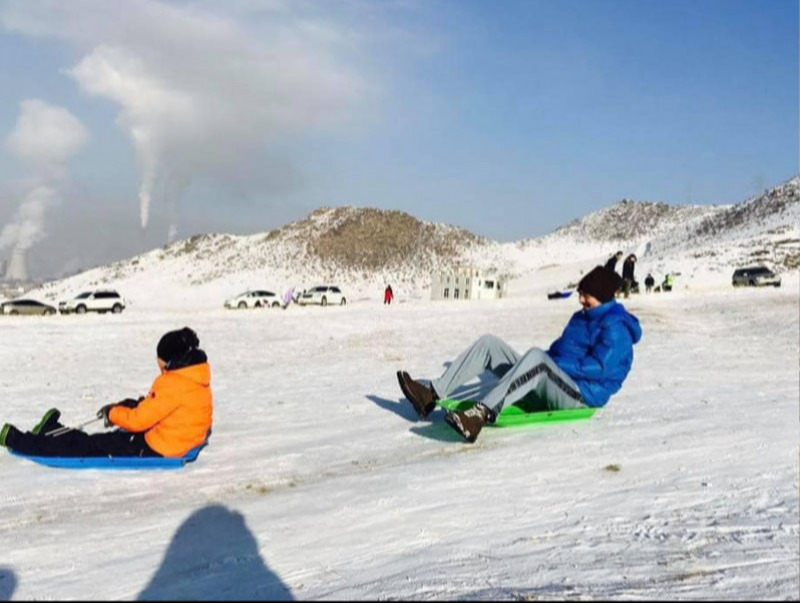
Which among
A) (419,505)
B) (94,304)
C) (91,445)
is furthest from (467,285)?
(419,505)

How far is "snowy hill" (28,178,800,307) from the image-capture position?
230 ft

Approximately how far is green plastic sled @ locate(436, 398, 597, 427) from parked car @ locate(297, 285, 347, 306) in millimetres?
40639

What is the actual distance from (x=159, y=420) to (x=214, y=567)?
2813 mm

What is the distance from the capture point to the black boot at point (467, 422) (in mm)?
6145

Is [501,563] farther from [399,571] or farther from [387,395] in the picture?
[387,395]

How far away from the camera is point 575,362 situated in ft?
24.3

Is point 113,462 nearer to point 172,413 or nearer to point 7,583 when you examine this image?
point 172,413

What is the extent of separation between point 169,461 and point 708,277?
51749 millimetres

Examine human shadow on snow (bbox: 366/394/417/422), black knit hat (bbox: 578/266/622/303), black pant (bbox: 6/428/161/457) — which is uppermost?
black knit hat (bbox: 578/266/622/303)

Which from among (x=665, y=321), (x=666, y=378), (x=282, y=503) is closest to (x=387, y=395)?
(x=666, y=378)

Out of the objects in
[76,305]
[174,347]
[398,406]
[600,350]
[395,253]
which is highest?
[395,253]

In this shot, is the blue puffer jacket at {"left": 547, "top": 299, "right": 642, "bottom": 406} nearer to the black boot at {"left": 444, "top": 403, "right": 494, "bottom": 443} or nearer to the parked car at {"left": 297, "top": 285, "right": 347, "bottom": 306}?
the black boot at {"left": 444, "top": 403, "right": 494, "bottom": 443}

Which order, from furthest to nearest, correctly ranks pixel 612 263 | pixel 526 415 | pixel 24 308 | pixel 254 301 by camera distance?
pixel 254 301 < pixel 24 308 < pixel 612 263 < pixel 526 415

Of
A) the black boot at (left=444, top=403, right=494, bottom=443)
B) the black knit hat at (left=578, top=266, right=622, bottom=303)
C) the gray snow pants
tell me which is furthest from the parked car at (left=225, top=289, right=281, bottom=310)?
the black boot at (left=444, top=403, right=494, bottom=443)
